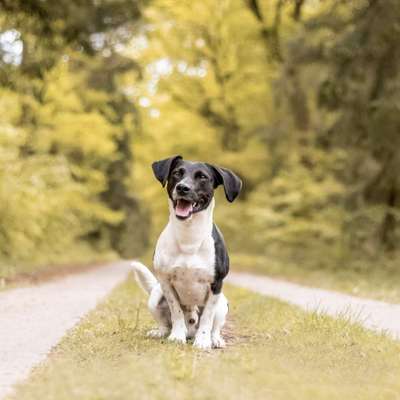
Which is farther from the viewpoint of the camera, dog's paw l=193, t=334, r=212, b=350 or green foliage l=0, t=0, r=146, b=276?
green foliage l=0, t=0, r=146, b=276

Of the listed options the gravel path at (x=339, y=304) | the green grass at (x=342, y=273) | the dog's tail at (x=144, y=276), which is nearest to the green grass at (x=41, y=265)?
the gravel path at (x=339, y=304)

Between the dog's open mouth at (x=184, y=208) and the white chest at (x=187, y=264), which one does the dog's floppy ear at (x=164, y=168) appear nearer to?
Answer: the dog's open mouth at (x=184, y=208)

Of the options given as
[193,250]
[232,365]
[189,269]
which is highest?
[193,250]

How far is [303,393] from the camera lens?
4.25 metres

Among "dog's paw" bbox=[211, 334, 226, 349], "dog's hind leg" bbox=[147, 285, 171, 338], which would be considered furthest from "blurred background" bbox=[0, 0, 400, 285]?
"dog's paw" bbox=[211, 334, 226, 349]

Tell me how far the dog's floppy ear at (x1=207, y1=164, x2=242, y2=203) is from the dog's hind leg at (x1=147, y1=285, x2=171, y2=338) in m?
1.09

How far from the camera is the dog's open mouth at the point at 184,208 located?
19.8 ft

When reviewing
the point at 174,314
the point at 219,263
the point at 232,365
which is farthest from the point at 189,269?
the point at 232,365

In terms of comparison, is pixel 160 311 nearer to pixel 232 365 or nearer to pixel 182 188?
pixel 182 188

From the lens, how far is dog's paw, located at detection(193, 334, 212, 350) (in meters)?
5.96

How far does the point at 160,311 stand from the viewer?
258 inches

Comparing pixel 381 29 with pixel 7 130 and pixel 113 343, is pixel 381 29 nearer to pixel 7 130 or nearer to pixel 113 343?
pixel 7 130

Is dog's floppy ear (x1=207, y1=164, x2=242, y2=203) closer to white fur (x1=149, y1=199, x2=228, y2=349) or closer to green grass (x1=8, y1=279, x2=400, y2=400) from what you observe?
white fur (x1=149, y1=199, x2=228, y2=349)

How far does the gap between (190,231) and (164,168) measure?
1.92 feet
